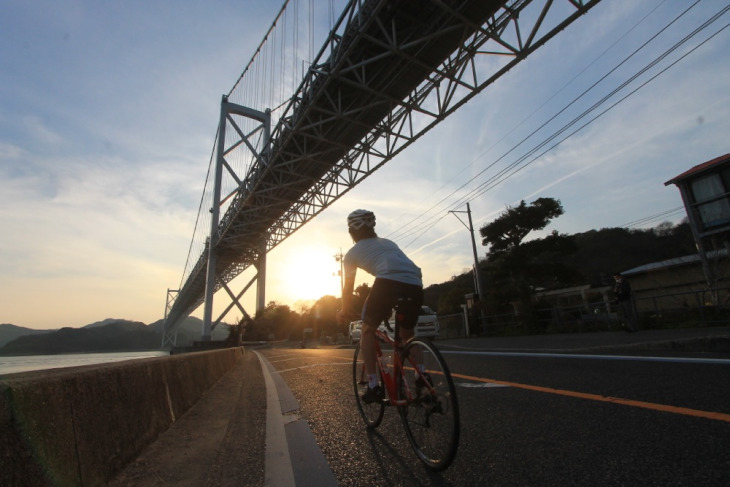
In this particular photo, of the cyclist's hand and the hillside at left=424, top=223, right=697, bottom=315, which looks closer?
the cyclist's hand

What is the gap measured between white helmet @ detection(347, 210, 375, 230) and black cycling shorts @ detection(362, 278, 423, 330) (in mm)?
524

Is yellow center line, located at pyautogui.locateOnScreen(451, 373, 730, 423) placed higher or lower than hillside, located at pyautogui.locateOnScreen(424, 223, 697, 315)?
lower

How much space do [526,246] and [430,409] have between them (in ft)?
97.4

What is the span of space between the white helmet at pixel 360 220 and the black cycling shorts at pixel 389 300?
52 cm

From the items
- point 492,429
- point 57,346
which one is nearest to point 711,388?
point 492,429

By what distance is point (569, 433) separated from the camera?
7.61 feet

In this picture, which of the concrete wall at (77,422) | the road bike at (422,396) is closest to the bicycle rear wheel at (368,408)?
the road bike at (422,396)

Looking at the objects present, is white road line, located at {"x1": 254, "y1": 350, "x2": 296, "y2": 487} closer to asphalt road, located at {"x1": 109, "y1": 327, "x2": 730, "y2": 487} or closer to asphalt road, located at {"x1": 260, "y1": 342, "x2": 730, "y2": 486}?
asphalt road, located at {"x1": 109, "y1": 327, "x2": 730, "y2": 487}

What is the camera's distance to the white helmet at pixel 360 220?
3.03 metres

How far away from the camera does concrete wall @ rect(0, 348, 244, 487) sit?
134 centimetres

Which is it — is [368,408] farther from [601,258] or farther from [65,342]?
[65,342]

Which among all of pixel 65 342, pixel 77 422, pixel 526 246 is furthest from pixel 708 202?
pixel 65 342

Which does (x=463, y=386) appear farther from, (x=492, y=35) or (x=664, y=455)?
(x=492, y=35)

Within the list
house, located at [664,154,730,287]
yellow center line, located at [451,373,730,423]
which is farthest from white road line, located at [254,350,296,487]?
house, located at [664,154,730,287]
